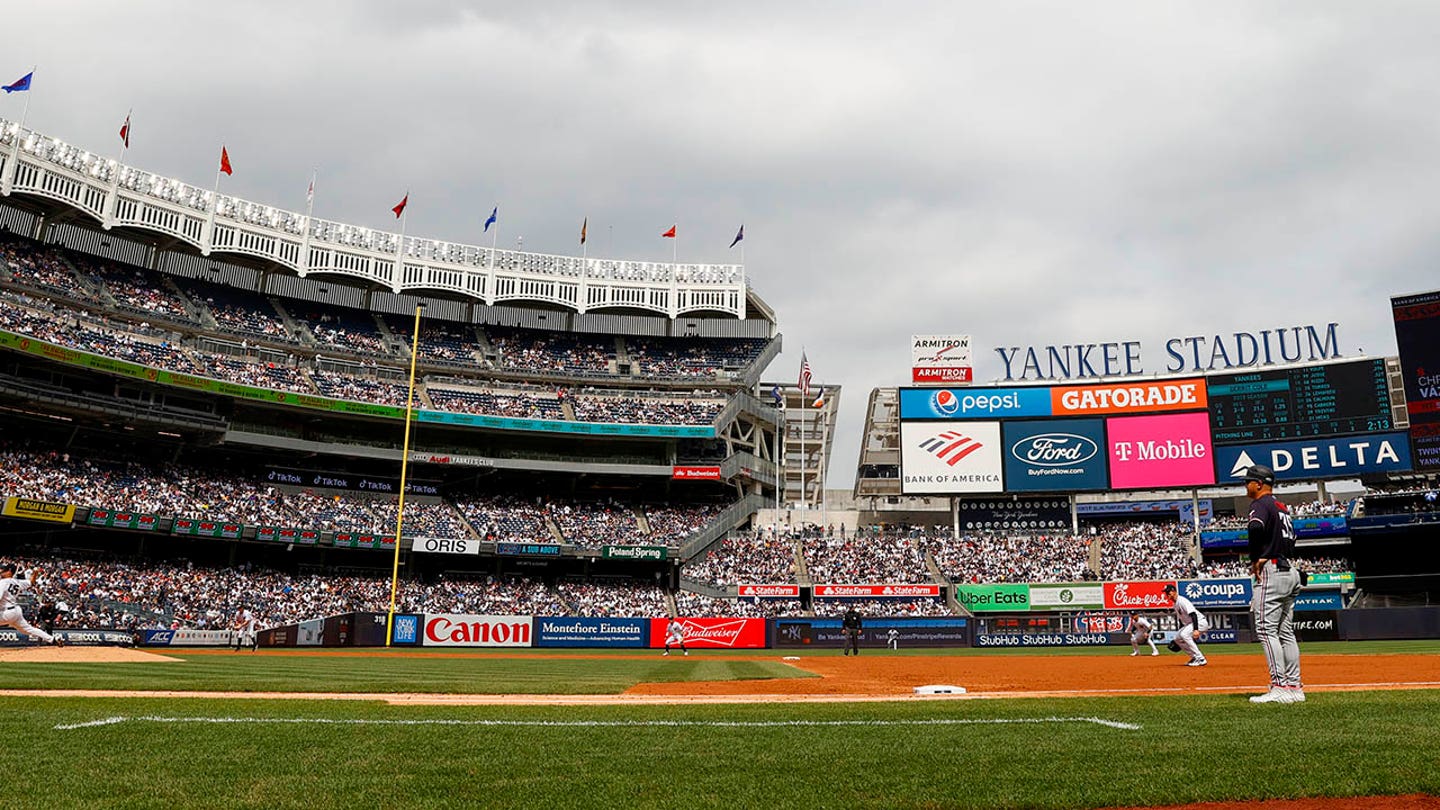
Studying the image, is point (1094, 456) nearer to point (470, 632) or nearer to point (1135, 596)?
point (1135, 596)

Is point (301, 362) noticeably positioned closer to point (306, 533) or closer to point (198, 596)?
point (306, 533)

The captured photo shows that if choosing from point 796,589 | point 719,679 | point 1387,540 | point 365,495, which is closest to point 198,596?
point 365,495

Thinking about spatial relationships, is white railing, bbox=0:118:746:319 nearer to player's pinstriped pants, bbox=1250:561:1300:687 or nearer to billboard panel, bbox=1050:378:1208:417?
billboard panel, bbox=1050:378:1208:417

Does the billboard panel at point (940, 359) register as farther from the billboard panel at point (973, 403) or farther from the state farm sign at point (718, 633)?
→ the state farm sign at point (718, 633)

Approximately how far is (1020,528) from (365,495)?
1515 inches

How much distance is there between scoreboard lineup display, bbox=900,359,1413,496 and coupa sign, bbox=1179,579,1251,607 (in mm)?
7743

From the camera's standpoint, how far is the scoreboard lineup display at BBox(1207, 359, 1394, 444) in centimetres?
5028

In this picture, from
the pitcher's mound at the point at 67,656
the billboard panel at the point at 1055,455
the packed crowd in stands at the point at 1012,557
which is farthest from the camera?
the billboard panel at the point at 1055,455

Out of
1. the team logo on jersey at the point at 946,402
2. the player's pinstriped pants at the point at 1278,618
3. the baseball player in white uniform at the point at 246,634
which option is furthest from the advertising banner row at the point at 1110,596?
the player's pinstriped pants at the point at 1278,618

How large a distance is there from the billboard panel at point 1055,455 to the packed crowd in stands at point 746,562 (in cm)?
1369

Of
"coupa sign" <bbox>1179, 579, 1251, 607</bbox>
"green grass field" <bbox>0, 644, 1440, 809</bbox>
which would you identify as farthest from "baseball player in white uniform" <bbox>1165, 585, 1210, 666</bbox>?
"coupa sign" <bbox>1179, 579, 1251, 607</bbox>

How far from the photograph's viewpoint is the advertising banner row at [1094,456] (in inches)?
2026

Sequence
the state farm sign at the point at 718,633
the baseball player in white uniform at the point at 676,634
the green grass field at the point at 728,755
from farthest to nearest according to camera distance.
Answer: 1. the state farm sign at the point at 718,633
2. the baseball player in white uniform at the point at 676,634
3. the green grass field at the point at 728,755

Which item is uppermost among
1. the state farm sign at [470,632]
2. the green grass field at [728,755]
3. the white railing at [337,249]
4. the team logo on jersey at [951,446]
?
the white railing at [337,249]
